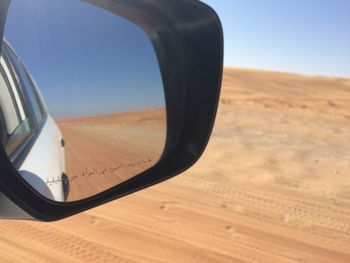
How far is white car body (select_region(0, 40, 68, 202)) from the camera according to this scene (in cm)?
130

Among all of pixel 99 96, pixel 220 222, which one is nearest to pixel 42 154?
pixel 99 96

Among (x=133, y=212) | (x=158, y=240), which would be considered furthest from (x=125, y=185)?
(x=133, y=212)

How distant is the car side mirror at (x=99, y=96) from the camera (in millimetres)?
1260

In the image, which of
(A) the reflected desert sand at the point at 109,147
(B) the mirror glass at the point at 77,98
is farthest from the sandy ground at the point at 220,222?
(B) the mirror glass at the point at 77,98

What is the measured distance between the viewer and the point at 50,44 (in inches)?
52.6

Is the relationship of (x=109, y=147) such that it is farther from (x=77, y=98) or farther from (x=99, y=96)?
(x=77, y=98)

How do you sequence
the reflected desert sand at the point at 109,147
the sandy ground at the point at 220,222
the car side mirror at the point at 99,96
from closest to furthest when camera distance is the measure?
the car side mirror at the point at 99,96
the reflected desert sand at the point at 109,147
the sandy ground at the point at 220,222

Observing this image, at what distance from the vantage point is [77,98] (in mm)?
1397

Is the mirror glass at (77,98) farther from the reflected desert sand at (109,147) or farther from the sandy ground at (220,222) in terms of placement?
the sandy ground at (220,222)

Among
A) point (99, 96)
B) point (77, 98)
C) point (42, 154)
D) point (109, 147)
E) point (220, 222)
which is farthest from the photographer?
point (220, 222)

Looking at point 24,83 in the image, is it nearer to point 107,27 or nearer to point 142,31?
point 107,27

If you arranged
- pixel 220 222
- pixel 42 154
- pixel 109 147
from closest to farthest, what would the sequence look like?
pixel 42 154 → pixel 109 147 → pixel 220 222

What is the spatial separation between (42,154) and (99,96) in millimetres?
312

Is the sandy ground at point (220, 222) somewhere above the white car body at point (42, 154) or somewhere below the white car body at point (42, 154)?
below
